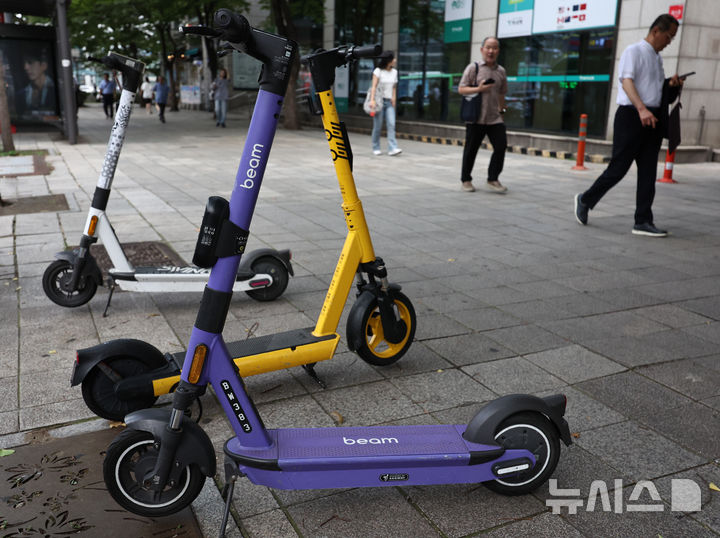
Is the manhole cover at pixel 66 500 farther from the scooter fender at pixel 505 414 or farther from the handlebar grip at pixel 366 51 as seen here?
the handlebar grip at pixel 366 51

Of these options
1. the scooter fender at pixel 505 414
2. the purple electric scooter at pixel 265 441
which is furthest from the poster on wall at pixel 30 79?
the scooter fender at pixel 505 414

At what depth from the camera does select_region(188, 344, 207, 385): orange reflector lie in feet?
7.49

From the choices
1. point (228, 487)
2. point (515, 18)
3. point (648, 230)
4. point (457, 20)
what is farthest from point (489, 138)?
point (457, 20)

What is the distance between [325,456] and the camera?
2.41 meters

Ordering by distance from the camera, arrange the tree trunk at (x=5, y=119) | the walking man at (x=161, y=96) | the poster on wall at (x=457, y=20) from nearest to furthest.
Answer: the tree trunk at (x=5, y=119) → the poster on wall at (x=457, y=20) → the walking man at (x=161, y=96)

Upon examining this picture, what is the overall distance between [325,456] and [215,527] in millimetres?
Result: 453

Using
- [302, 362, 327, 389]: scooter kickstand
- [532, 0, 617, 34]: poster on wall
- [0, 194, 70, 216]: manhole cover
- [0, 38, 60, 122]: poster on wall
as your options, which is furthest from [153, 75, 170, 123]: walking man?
[302, 362, 327, 389]: scooter kickstand

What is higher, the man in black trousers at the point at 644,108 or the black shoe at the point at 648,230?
the man in black trousers at the point at 644,108

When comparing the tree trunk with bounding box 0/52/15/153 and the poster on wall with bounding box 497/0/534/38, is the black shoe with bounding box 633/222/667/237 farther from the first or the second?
the poster on wall with bounding box 497/0/534/38

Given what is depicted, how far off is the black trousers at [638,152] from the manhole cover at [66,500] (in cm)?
584

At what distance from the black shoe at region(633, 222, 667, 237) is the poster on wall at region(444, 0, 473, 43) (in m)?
13.1

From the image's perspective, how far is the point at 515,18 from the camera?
17.3 m

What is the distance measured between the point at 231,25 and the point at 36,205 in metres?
7.30

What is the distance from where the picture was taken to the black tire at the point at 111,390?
119 inches
